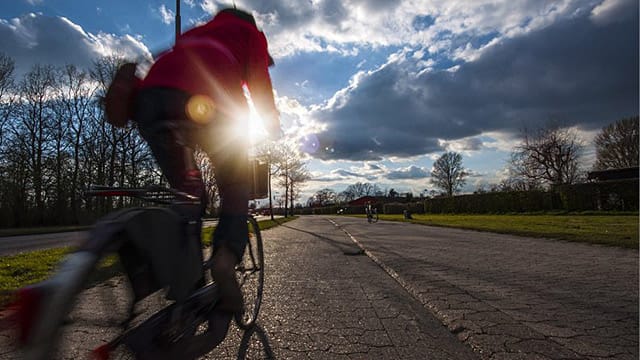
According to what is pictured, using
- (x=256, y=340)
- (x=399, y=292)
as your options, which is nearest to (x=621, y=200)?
(x=399, y=292)

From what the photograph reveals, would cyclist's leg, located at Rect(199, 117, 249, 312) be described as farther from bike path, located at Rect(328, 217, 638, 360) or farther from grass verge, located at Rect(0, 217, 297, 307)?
bike path, located at Rect(328, 217, 638, 360)

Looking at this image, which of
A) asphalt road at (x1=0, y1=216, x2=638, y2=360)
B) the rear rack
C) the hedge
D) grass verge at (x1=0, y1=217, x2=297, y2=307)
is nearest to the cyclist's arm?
the rear rack

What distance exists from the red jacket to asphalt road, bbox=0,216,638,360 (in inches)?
43.3

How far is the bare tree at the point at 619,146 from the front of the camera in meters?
49.5

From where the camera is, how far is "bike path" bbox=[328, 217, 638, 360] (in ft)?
8.69

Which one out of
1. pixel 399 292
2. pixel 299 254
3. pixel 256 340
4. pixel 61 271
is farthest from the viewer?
pixel 299 254

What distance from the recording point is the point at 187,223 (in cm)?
201

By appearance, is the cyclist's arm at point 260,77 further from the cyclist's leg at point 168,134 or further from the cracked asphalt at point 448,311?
the cracked asphalt at point 448,311

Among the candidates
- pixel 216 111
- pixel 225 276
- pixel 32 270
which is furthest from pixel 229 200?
pixel 32 270

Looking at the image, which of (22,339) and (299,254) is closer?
(22,339)

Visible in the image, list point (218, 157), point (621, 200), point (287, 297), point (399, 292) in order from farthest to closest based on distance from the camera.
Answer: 1. point (621, 200)
2. point (399, 292)
3. point (287, 297)
4. point (218, 157)

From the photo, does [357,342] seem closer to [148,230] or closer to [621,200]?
[148,230]

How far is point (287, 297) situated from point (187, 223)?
7.37 feet

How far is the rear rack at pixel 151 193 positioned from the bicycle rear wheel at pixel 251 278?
1.94 ft
